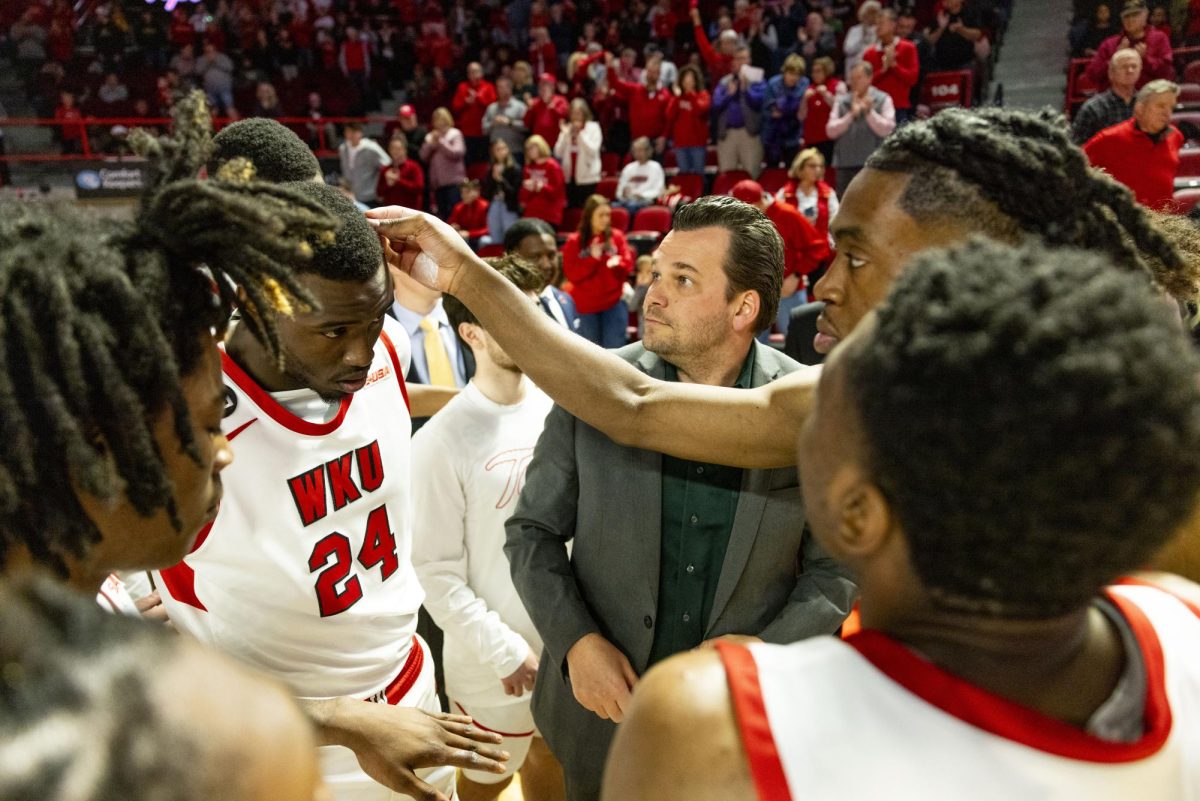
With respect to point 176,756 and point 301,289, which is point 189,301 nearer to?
point 301,289

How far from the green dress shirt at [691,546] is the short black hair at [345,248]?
2.66 ft

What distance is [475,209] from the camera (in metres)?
10.9

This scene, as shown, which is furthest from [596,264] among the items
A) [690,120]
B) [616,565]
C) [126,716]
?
[126,716]

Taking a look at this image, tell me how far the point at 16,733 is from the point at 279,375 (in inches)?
54.1

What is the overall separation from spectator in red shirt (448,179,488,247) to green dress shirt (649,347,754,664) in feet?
29.9

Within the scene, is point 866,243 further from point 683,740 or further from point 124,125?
point 124,125

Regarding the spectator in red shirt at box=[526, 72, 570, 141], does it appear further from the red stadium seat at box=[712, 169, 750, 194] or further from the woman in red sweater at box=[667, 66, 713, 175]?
the red stadium seat at box=[712, 169, 750, 194]

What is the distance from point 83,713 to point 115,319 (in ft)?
2.16

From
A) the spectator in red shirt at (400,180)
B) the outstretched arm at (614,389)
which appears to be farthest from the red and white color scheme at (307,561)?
the spectator in red shirt at (400,180)

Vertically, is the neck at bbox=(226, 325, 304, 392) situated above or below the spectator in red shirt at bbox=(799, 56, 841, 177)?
above

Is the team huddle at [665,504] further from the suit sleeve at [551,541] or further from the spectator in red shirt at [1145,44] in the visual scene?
the spectator in red shirt at [1145,44]

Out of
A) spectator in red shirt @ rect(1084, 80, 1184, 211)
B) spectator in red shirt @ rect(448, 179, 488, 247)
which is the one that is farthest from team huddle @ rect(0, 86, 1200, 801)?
spectator in red shirt @ rect(448, 179, 488, 247)

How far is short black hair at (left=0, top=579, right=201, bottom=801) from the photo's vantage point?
Result: 646 mm

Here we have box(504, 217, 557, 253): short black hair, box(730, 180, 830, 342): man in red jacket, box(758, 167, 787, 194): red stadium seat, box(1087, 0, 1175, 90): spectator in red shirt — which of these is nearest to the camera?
box(504, 217, 557, 253): short black hair
